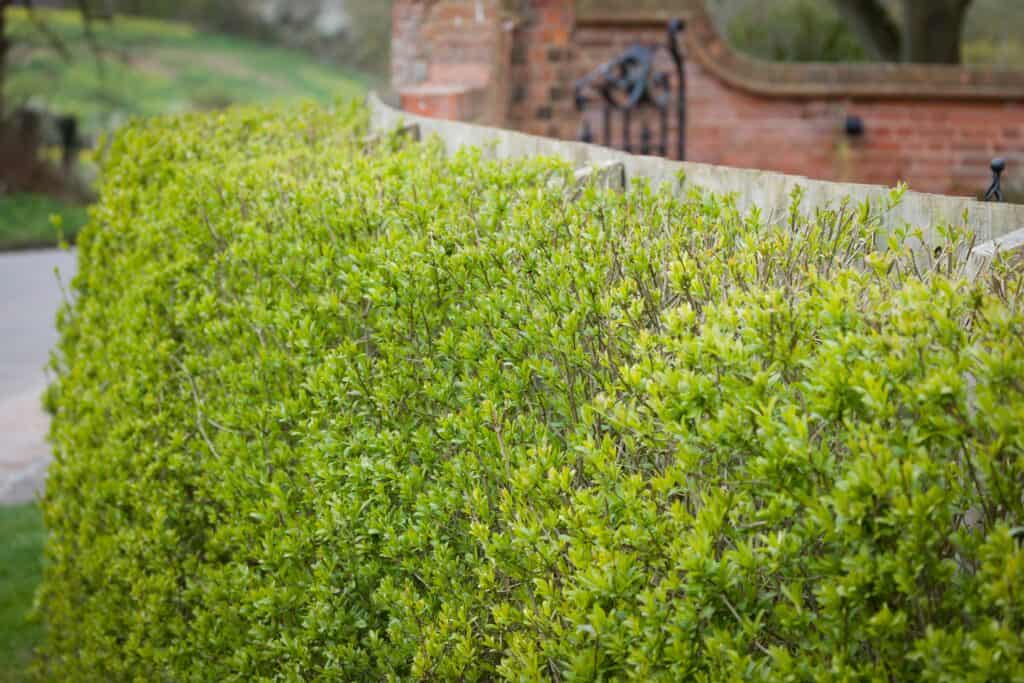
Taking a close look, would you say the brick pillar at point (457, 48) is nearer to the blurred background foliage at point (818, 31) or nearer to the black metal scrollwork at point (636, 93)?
the black metal scrollwork at point (636, 93)

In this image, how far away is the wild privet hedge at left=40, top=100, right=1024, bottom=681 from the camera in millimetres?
2020

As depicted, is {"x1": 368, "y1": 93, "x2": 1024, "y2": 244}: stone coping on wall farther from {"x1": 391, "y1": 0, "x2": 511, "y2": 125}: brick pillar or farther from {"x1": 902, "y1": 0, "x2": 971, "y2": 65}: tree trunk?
{"x1": 902, "y1": 0, "x2": 971, "y2": 65}: tree trunk

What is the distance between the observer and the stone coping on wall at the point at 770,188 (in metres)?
2.63

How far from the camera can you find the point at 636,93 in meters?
8.84

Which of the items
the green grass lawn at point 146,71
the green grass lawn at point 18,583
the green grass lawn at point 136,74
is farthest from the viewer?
the green grass lawn at point 146,71

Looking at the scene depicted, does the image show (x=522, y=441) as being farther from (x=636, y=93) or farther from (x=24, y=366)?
(x=24, y=366)

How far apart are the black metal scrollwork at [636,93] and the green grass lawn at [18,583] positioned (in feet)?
15.2

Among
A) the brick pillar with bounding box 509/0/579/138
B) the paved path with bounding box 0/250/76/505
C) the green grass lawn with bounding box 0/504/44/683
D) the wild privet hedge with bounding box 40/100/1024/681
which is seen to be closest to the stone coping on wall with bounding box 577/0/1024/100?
the brick pillar with bounding box 509/0/579/138

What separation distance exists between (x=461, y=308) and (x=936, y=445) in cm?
143

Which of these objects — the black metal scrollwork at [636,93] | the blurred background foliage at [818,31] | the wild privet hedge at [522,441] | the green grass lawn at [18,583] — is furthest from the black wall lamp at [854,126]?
the blurred background foliage at [818,31]

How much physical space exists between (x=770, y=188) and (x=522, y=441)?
1.07m

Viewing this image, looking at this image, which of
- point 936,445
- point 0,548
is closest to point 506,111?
point 0,548

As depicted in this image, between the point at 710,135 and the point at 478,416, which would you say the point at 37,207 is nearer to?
the point at 710,135

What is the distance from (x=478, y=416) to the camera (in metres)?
2.86
